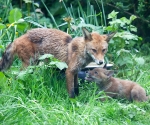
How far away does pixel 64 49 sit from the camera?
26.4 feet

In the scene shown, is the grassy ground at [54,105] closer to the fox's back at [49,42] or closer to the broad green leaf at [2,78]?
the broad green leaf at [2,78]

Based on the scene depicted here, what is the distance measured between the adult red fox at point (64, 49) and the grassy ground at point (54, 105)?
25 centimetres

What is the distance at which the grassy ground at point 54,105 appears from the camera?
593 centimetres

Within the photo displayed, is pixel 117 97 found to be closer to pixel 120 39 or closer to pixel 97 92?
pixel 97 92

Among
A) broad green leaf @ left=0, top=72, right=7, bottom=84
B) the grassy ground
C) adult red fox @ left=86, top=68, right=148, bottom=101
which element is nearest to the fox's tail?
the grassy ground

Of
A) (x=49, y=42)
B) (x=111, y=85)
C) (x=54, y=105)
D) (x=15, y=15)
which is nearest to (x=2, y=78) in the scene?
(x=54, y=105)

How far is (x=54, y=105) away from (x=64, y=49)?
1485mm

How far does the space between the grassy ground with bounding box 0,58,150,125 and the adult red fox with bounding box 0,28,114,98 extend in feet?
0.80

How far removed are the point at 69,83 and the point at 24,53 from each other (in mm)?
926

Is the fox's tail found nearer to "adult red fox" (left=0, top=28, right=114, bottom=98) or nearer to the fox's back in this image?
"adult red fox" (left=0, top=28, right=114, bottom=98)

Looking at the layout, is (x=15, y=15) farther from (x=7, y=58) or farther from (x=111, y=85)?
(x=111, y=85)

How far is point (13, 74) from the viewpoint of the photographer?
7.70 m

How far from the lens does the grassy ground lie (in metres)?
5.93

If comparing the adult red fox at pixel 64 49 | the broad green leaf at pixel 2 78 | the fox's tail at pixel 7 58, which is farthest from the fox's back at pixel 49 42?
the broad green leaf at pixel 2 78
